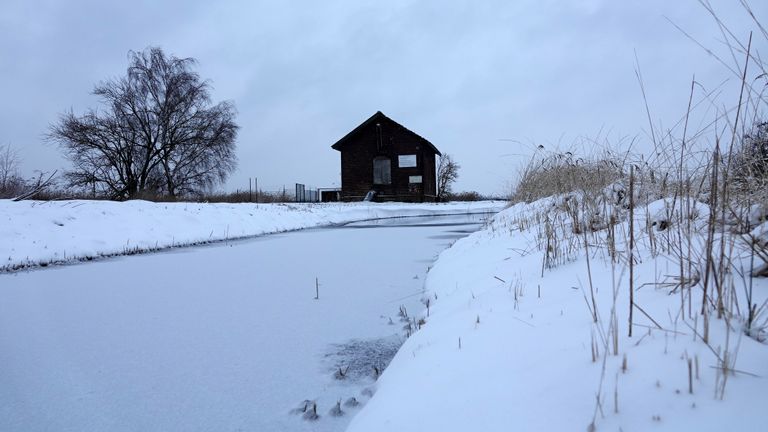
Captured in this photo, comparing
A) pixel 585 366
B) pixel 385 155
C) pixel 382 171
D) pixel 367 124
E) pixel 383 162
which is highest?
pixel 367 124

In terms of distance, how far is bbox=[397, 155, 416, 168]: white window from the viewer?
26.0 meters

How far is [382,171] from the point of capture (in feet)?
86.5

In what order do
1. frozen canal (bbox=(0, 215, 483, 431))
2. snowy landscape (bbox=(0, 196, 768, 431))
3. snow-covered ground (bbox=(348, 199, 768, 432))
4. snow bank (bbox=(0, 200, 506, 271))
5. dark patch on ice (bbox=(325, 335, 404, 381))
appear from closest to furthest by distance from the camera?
snow-covered ground (bbox=(348, 199, 768, 432)), snowy landscape (bbox=(0, 196, 768, 431)), frozen canal (bbox=(0, 215, 483, 431)), dark patch on ice (bbox=(325, 335, 404, 381)), snow bank (bbox=(0, 200, 506, 271))

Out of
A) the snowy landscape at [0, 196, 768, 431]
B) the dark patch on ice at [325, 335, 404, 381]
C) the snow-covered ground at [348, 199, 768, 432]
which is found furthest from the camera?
the dark patch on ice at [325, 335, 404, 381]

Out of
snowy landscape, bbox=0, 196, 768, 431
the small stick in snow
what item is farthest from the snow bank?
the small stick in snow

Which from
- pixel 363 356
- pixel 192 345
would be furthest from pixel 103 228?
pixel 363 356

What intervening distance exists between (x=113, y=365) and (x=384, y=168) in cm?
2468

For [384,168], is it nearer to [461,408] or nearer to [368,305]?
[368,305]

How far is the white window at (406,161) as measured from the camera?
26.0m

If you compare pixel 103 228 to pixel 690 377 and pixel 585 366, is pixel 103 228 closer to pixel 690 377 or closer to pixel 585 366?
pixel 585 366

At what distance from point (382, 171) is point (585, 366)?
83.5 ft

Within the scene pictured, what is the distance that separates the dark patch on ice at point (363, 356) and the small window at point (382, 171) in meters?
24.1

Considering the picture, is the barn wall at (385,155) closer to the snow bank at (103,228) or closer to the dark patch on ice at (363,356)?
the snow bank at (103,228)

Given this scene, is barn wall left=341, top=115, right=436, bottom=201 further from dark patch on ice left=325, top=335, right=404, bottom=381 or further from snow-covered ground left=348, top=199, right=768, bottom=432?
snow-covered ground left=348, top=199, right=768, bottom=432
